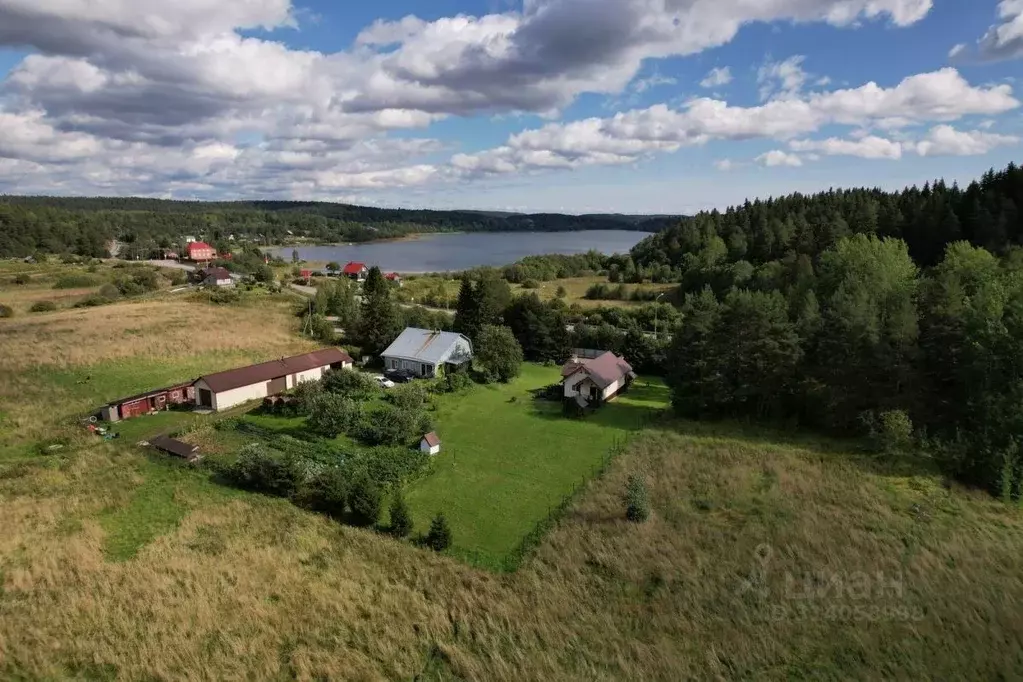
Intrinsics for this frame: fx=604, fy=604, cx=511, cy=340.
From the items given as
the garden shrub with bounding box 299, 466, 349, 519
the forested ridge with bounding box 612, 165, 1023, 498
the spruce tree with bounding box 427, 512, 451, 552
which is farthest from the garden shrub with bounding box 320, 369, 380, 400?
the forested ridge with bounding box 612, 165, 1023, 498

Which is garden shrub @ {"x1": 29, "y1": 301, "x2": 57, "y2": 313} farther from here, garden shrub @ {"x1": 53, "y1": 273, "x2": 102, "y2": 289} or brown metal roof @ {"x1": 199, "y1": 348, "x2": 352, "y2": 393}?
brown metal roof @ {"x1": 199, "y1": 348, "x2": 352, "y2": 393}

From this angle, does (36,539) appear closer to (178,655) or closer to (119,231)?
(178,655)

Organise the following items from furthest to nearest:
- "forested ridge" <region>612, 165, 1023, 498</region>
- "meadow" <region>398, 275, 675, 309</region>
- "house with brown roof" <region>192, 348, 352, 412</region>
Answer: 1. "meadow" <region>398, 275, 675, 309</region>
2. "house with brown roof" <region>192, 348, 352, 412</region>
3. "forested ridge" <region>612, 165, 1023, 498</region>

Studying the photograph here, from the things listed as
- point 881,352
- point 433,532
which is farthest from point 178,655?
point 881,352

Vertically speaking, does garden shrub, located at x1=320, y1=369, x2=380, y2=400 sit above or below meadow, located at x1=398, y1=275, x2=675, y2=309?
below

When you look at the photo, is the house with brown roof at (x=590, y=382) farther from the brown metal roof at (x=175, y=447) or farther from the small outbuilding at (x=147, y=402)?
the small outbuilding at (x=147, y=402)
